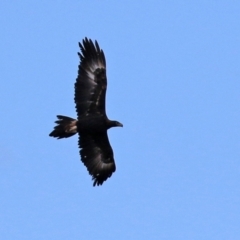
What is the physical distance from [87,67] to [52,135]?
8.48 feet

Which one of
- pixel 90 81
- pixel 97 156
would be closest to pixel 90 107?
pixel 90 81

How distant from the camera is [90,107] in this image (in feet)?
91.8

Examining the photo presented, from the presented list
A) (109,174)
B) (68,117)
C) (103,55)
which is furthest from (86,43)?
(109,174)

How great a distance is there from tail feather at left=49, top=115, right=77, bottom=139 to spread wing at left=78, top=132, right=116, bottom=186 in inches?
33.4

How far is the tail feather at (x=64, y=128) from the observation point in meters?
27.1

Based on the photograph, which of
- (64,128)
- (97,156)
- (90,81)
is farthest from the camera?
(97,156)

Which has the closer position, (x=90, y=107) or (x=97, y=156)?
(x=90, y=107)

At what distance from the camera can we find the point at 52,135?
27.2m

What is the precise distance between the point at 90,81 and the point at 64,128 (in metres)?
1.97

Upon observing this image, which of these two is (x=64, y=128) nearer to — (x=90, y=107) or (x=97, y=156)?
(x=90, y=107)

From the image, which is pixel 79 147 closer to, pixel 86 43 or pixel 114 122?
pixel 114 122

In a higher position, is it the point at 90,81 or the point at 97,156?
the point at 90,81

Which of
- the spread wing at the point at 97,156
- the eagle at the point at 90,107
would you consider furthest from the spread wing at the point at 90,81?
the spread wing at the point at 97,156

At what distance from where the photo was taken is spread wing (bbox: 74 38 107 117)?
91.8ft
